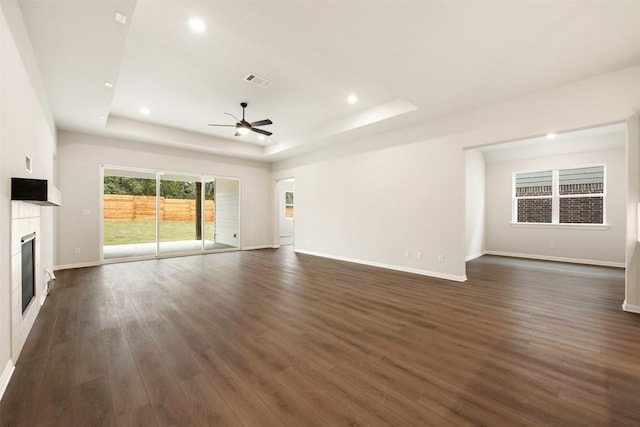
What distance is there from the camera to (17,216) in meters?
2.28

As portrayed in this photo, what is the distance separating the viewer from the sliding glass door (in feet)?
21.0

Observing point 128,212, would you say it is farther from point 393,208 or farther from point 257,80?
point 393,208

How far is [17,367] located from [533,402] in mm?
3649

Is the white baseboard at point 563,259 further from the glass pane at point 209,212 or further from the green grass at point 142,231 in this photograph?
the green grass at point 142,231

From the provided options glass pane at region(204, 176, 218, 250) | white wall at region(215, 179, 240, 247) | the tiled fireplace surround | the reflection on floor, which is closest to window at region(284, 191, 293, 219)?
white wall at region(215, 179, 240, 247)

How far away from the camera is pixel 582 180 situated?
6.28m

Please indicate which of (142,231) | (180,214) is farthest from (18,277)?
(180,214)

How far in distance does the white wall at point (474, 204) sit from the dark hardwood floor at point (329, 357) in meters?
2.76

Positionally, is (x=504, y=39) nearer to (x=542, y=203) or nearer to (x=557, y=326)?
(x=557, y=326)

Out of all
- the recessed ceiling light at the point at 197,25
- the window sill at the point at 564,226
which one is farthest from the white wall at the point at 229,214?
the window sill at the point at 564,226

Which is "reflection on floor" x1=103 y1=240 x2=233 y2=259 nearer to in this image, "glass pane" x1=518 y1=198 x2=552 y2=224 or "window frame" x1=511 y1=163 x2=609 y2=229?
"window frame" x1=511 y1=163 x2=609 y2=229

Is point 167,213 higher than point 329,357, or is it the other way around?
point 167,213

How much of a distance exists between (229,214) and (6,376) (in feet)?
22.1

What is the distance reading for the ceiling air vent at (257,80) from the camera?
12.9ft
